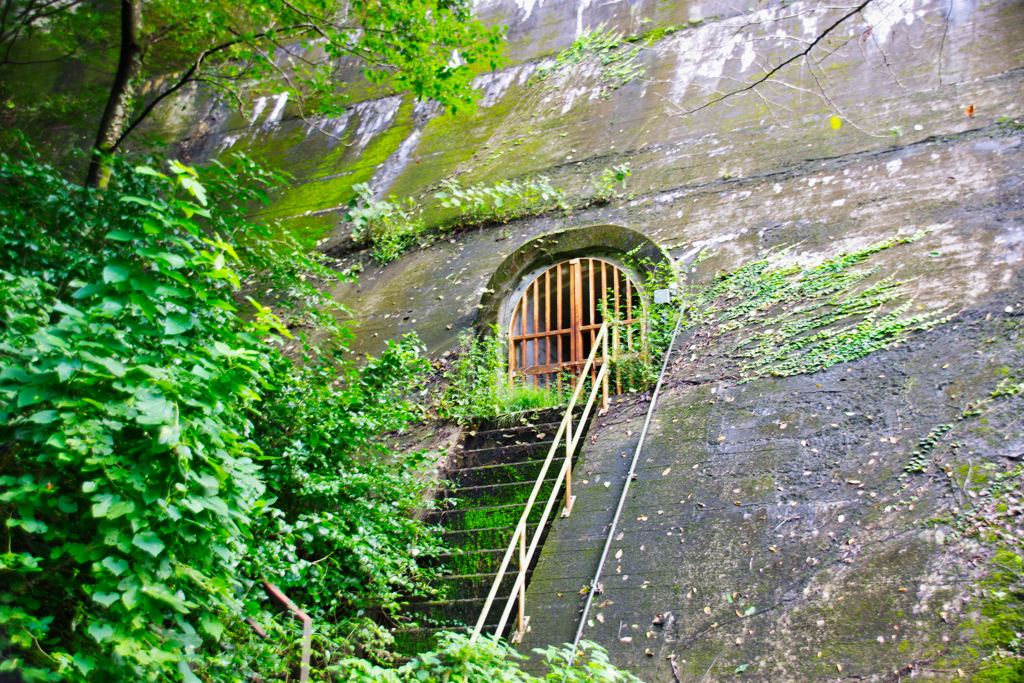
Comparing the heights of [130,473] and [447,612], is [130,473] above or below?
above

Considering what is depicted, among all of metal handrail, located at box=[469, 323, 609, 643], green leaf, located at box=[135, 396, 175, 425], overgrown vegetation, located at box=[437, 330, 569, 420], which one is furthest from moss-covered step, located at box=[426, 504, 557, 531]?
green leaf, located at box=[135, 396, 175, 425]

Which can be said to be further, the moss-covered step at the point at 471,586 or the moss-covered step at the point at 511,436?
the moss-covered step at the point at 511,436

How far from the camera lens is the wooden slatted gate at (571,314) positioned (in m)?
7.53

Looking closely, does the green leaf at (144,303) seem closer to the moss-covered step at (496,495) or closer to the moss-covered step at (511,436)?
the moss-covered step at (496,495)

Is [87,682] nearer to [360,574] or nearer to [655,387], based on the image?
[360,574]

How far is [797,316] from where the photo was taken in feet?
20.7

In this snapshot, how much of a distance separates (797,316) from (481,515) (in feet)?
10.8

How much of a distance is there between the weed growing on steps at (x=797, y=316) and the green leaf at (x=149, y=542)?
4.61 meters

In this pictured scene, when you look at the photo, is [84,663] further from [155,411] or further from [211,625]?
[155,411]

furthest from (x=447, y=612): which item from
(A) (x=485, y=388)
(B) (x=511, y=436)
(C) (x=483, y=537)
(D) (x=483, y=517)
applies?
(A) (x=485, y=388)

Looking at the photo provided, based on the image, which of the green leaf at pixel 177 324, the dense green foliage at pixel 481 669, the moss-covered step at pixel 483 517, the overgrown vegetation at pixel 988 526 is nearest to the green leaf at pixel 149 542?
the green leaf at pixel 177 324

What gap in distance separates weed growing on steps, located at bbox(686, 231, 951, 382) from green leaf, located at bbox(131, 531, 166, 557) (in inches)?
182

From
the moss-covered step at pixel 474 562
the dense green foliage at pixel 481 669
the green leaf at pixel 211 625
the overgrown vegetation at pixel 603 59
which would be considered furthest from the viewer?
the overgrown vegetation at pixel 603 59

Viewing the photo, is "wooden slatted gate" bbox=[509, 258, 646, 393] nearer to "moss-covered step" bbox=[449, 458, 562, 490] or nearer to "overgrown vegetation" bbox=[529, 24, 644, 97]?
"moss-covered step" bbox=[449, 458, 562, 490]
